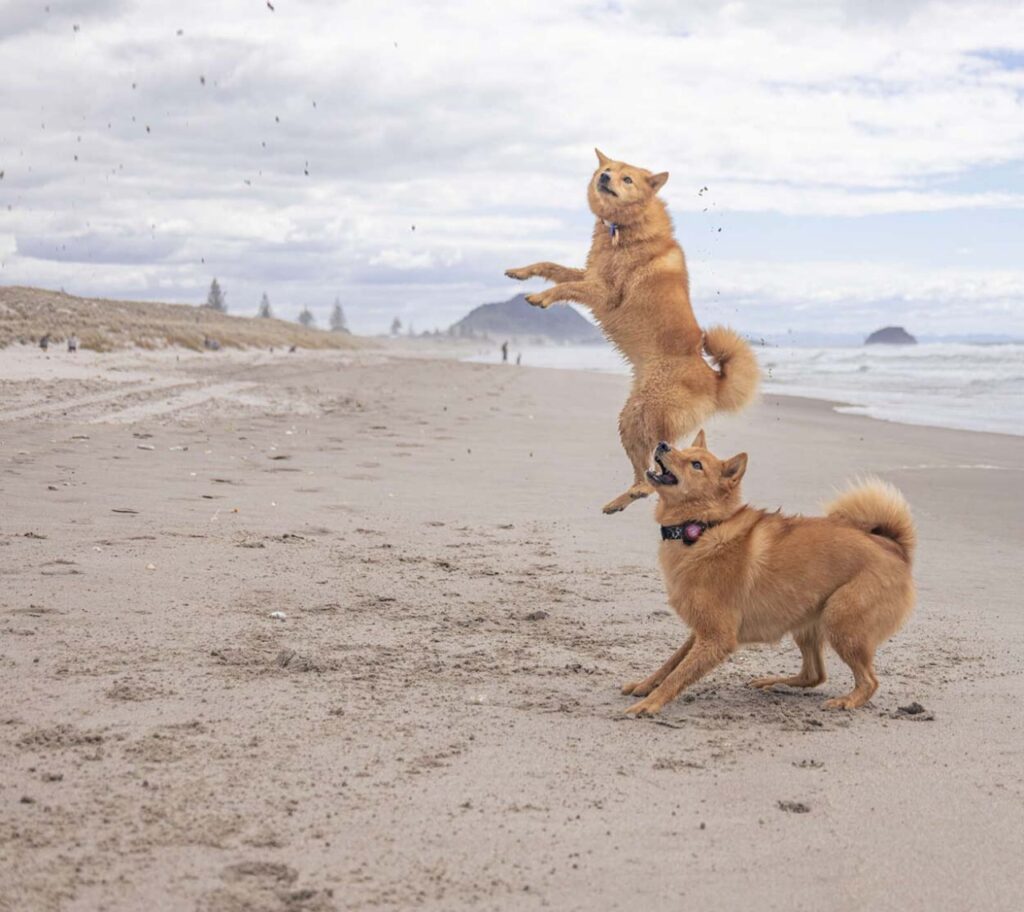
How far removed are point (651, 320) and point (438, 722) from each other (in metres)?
1.96

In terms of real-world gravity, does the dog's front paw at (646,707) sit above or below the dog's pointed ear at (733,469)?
below

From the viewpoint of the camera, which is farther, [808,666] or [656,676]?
[808,666]

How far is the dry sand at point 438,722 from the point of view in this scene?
9.39 feet

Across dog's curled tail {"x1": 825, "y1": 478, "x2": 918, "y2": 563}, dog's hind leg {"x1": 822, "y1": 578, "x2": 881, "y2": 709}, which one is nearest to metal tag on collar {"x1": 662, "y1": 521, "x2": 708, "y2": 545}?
dog's hind leg {"x1": 822, "y1": 578, "x2": 881, "y2": 709}

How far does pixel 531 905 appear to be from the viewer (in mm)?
2695

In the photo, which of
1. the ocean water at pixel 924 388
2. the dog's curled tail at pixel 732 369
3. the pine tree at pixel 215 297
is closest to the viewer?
the dog's curled tail at pixel 732 369

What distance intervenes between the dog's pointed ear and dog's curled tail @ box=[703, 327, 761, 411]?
49 centimetres

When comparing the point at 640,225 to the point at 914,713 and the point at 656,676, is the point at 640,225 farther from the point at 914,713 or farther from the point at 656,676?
the point at 914,713

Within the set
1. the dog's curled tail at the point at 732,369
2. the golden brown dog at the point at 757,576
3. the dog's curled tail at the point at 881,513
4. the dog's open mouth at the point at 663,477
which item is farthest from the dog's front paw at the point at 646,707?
the dog's curled tail at the point at 732,369

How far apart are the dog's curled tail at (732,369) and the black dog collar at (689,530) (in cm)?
65

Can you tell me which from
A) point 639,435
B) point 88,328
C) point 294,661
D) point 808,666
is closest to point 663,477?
point 639,435

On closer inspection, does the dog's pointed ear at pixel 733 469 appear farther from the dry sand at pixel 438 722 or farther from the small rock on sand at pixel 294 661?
the small rock on sand at pixel 294 661

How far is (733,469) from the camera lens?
4.50 meters

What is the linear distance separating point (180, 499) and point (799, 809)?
577 centimetres
